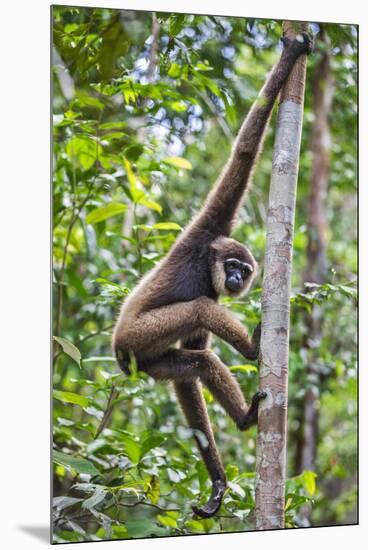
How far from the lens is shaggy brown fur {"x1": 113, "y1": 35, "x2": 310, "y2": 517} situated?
4500 millimetres

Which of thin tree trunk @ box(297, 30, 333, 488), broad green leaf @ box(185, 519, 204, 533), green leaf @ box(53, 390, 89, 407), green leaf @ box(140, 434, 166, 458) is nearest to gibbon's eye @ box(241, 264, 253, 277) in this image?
green leaf @ box(140, 434, 166, 458)

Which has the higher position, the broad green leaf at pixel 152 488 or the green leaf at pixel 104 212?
the green leaf at pixel 104 212

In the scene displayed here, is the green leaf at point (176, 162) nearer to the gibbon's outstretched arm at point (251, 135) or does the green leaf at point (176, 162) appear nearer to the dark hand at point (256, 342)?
the gibbon's outstretched arm at point (251, 135)

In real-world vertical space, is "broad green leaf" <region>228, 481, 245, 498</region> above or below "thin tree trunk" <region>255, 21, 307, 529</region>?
below

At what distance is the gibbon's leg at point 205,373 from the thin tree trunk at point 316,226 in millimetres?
2034

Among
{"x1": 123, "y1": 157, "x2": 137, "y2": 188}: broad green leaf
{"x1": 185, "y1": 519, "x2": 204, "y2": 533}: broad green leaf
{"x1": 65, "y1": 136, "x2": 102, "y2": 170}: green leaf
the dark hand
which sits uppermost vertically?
{"x1": 65, "y1": 136, "x2": 102, "y2": 170}: green leaf

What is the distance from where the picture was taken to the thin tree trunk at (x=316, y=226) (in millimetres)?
7066

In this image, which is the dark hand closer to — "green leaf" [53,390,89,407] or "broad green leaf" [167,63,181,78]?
"green leaf" [53,390,89,407]

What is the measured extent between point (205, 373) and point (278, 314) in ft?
2.09

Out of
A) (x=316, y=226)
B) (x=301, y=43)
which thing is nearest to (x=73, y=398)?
(x=301, y=43)

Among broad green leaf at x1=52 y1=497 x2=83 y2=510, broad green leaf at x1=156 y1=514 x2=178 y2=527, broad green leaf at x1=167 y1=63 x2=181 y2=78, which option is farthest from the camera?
broad green leaf at x1=167 y1=63 x2=181 y2=78

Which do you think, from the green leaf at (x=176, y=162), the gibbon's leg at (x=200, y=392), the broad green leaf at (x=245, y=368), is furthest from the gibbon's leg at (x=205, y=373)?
the green leaf at (x=176, y=162)

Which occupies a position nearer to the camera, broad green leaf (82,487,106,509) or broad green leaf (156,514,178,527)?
broad green leaf (82,487,106,509)

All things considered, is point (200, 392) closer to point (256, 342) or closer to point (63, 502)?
point (256, 342)
